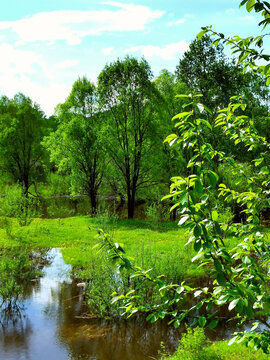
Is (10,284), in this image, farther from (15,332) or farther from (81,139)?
(81,139)

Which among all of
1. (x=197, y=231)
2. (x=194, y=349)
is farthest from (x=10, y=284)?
(x=197, y=231)

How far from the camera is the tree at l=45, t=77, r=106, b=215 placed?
84.2 ft

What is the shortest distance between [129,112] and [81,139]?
4322mm

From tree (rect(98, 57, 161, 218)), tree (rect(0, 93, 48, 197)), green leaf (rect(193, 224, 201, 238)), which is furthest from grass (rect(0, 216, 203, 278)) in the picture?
tree (rect(0, 93, 48, 197))

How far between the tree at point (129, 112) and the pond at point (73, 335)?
16.4m

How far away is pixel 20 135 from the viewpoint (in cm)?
3547

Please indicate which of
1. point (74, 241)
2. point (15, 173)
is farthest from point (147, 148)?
point (15, 173)

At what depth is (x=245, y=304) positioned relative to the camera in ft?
8.47

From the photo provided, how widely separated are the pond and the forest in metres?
→ 0.21

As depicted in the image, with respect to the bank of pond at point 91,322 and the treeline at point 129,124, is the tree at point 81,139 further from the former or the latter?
the bank of pond at point 91,322

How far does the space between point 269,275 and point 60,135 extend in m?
25.0

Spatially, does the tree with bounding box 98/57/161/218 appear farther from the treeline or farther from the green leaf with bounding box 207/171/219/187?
the green leaf with bounding box 207/171/219/187

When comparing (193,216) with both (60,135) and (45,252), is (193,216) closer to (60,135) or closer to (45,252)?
(45,252)

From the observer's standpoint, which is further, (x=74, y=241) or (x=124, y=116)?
(x=124, y=116)
